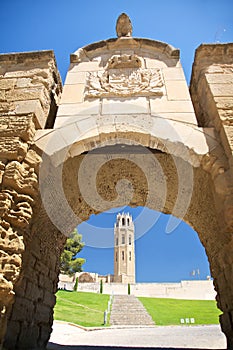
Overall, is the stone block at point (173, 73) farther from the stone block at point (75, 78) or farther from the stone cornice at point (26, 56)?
the stone cornice at point (26, 56)

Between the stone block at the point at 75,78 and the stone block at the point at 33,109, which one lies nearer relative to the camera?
the stone block at the point at 33,109

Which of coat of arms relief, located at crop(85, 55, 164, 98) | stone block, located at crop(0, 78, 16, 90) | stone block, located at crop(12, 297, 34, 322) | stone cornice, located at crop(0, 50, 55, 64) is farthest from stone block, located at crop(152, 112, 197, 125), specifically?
stone block, located at crop(12, 297, 34, 322)

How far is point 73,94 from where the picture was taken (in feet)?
16.8

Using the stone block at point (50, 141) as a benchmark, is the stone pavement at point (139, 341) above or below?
below

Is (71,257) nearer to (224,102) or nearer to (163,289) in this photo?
(163,289)

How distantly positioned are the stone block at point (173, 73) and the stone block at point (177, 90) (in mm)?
129

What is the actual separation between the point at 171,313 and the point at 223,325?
20267 millimetres

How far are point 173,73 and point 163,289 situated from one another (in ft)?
128

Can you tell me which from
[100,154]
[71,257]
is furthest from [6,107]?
[71,257]

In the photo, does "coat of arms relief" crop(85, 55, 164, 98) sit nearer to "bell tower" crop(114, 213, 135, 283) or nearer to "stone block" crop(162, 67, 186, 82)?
"stone block" crop(162, 67, 186, 82)

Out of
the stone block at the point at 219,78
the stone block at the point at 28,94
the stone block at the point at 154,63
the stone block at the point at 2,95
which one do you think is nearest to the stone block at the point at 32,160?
the stone block at the point at 28,94

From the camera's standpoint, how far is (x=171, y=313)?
73.2 feet

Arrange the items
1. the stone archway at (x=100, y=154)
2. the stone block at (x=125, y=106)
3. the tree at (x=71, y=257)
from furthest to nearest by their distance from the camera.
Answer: the tree at (x=71, y=257) < the stone block at (x=125, y=106) < the stone archway at (x=100, y=154)

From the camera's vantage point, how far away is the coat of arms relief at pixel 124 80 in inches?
195
